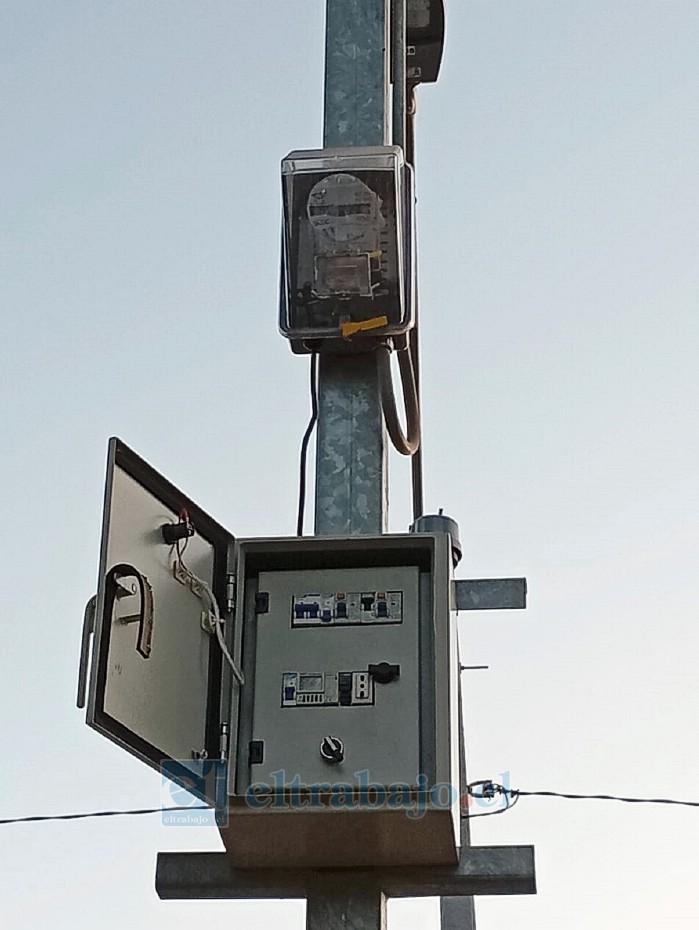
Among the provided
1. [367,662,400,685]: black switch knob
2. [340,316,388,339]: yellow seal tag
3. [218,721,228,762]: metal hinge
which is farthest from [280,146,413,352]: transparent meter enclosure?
[218,721,228,762]: metal hinge

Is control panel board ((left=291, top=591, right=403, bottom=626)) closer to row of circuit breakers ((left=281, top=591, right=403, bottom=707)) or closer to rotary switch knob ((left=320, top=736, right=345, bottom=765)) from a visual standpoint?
row of circuit breakers ((left=281, top=591, right=403, bottom=707))

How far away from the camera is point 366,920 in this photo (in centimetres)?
307

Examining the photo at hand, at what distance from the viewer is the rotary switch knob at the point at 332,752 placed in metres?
3.07

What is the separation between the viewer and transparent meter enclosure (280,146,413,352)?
11.8 ft

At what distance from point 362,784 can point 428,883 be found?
271 millimetres

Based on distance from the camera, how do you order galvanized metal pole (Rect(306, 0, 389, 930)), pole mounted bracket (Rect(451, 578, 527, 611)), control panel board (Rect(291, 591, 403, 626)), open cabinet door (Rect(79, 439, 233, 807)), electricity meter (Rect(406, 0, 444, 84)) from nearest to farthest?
open cabinet door (Rect(79, 439, 233, 807)) → galvanized metal pole (Rect(306, 0, 389, 930)) → control panel board (Rect(291, 591, 403, 626)) → pole mounted bracket (Rect(451, 578, 527, 611)) → electricity meter (Rect(406, 0, 444, 84))

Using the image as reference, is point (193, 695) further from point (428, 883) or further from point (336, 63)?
point (336, 63)

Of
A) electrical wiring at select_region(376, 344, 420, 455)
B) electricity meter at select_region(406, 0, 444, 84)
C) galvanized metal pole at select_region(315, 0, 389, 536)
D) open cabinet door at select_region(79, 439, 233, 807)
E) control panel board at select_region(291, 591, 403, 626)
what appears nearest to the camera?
open cabinet door at select_region(79, 439, 233, 807)

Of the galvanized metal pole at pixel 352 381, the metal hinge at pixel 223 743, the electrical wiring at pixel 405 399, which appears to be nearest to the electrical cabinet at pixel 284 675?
the metal hinge at pixel 223 743

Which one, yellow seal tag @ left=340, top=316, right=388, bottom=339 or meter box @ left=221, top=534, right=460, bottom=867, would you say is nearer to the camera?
meter box @ left=221, top=534, right=460, bottom=867

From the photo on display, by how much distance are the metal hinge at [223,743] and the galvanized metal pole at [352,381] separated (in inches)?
17.8

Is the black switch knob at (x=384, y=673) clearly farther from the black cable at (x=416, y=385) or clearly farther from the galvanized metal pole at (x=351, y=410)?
the black cable at (x=416, y=385)

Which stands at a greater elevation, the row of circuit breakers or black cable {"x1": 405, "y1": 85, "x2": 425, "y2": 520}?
black cable {"x1": 405, "y1": 85, "x2": 425, "y2": 520}

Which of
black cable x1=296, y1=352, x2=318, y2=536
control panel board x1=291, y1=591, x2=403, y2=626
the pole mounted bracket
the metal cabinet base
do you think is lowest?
the metal cabinet base
